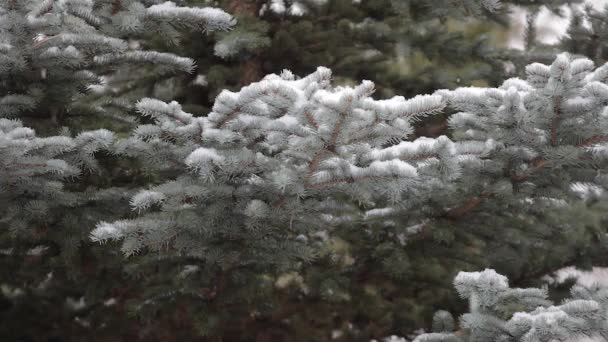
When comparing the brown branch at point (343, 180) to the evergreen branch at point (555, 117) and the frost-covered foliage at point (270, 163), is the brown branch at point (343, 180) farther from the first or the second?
the evergreen branch at point (555, 117)

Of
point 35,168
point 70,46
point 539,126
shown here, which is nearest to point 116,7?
point 70,46

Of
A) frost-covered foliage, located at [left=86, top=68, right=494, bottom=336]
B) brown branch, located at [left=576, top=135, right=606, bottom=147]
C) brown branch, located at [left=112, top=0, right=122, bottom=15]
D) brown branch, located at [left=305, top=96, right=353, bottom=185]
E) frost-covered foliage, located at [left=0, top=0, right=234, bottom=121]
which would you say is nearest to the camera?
brown branch, located at [left=305, top=96, right=353, bottom=185]

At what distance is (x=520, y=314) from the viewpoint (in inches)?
87.6

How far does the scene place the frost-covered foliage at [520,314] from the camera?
7.12 ft

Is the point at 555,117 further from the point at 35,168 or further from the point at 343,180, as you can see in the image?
the point at 35,168

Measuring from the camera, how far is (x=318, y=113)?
2.02m

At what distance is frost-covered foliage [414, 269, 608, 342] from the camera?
2170mm

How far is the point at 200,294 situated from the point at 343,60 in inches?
61.5

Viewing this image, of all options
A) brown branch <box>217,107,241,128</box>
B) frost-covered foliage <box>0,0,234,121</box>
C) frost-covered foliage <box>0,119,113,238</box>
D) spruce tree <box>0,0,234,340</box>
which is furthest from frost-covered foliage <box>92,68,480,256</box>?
frost-covered foliage <box>0,0,234,121</box>

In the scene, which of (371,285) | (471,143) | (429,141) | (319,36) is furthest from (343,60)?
(429,141)

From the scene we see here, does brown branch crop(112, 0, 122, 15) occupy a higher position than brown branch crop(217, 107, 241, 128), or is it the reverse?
brown branch crop(112, 0, 122, 15)

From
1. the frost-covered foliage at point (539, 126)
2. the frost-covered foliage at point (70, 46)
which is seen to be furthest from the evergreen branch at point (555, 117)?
the frost-covered foliage at point (70, 46)

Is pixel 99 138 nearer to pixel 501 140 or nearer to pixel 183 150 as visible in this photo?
pixel 183 150

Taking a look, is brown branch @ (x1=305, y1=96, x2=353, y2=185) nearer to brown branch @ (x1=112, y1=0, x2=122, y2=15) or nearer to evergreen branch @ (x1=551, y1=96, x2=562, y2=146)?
evergreen branch @ (x1=551, y1=96, x2=562, y2=146)
